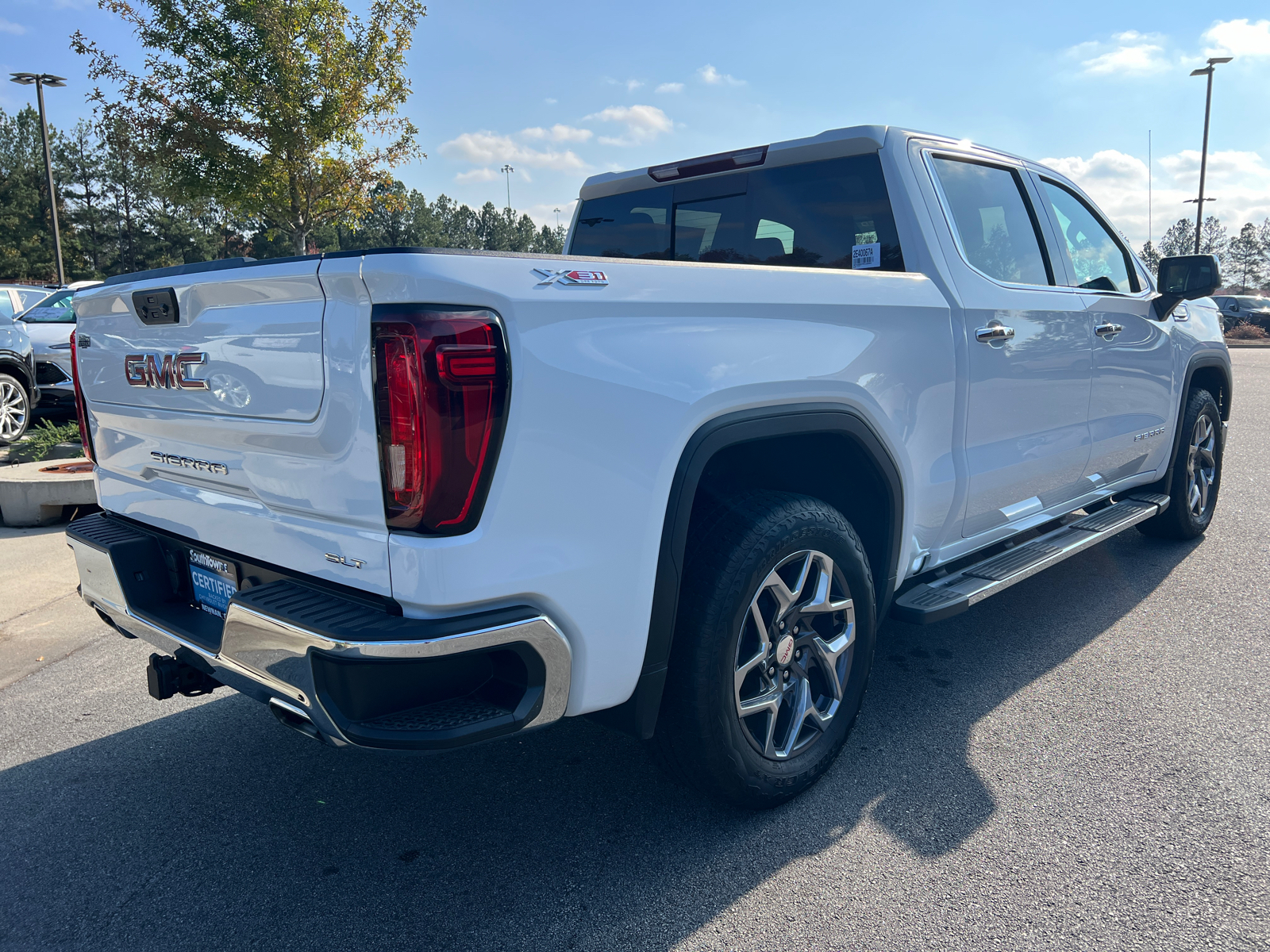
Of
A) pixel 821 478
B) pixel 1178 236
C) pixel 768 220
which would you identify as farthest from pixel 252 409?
pixel 1178 236

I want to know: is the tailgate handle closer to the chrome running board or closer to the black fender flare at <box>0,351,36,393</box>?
the chrome running board

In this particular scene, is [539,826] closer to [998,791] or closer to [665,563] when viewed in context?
[665,563]

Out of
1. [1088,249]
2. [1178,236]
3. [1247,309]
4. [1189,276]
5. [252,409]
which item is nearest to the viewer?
[252,409]

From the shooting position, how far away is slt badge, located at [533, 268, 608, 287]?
185cm

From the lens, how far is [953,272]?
3.08 meters

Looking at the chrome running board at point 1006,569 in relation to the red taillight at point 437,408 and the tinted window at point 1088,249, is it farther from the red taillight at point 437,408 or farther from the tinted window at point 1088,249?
the red taillight at point 437,408

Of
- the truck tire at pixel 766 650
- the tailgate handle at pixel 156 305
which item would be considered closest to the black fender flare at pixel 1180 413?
the truck tire at pixel 766 650

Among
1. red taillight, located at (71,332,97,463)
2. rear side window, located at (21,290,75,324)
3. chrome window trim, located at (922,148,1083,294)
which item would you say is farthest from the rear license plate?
rear side window, located at (21,290,75,324)

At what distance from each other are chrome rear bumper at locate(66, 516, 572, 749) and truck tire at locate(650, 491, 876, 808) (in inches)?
17.7

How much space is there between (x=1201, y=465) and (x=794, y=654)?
419 cm

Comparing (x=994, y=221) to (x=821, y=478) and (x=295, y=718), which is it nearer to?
(x=821, y=478)

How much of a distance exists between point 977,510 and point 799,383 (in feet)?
4.27

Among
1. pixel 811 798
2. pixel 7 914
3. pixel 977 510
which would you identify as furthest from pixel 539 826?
pixel 977 510

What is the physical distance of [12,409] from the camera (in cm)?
953
